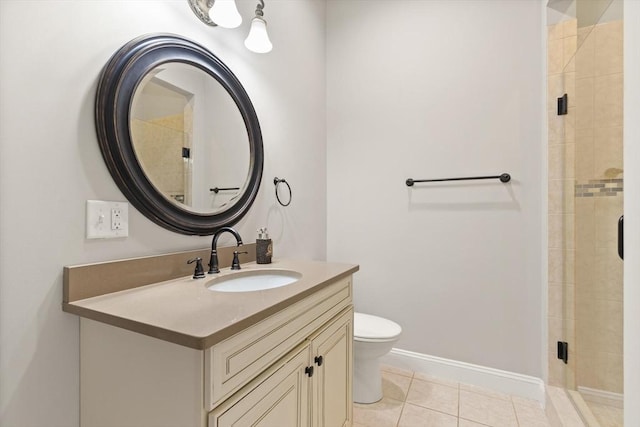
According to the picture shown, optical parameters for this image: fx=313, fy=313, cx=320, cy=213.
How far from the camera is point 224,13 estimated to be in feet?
4.16

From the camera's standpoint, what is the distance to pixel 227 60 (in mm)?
1488

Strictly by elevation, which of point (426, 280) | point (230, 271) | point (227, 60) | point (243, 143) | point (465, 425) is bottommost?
point (465, 425)

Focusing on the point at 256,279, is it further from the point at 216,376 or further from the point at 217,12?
the point at 217,12

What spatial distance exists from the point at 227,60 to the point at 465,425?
7.07ft

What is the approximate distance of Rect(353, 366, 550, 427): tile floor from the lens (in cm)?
162

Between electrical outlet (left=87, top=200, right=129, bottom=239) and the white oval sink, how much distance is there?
413 mm

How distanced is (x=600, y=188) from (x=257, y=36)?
171 cm

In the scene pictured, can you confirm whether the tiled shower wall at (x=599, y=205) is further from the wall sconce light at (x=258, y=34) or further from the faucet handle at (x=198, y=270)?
the faucet handle at (x=198, y=270)

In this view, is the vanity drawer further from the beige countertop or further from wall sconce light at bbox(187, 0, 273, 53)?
wall sconce light at bbox(187, 0, 273, 53)

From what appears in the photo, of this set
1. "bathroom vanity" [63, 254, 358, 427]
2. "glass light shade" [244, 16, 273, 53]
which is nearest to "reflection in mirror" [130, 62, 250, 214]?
"glass light shade" [244, 16, 273, 53]

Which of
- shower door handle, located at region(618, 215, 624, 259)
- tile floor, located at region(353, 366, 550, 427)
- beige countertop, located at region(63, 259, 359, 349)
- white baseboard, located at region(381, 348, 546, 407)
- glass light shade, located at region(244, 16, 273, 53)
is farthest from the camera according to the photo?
white baseboard, located at region(381, 348, 546, 407)

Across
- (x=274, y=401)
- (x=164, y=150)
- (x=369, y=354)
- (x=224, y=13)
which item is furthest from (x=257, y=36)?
(x=369, y=354)

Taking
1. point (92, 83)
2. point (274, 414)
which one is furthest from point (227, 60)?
point (274, 414)

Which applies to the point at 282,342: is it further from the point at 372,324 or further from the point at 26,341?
the point at 372,324
